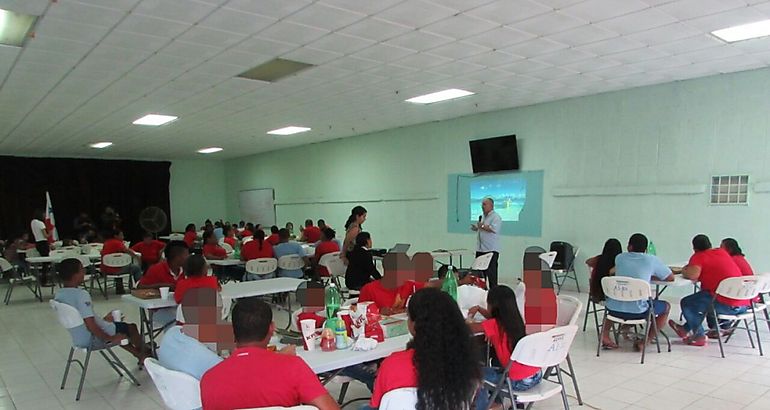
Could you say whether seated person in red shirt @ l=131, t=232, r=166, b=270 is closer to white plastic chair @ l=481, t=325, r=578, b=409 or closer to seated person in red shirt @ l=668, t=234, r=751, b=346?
white plastic chair @ l=481, t=325, r=578, b=409

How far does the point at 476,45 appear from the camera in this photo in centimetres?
485

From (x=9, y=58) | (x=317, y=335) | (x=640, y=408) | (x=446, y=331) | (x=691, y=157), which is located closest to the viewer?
(x=446, y=331)

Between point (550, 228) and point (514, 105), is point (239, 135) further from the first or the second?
point (550, 228)

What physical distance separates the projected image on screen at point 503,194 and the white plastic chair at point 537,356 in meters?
5.78

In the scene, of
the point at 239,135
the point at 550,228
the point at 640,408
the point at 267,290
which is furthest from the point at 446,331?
the point at 239,135

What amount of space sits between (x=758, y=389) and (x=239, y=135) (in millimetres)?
9675

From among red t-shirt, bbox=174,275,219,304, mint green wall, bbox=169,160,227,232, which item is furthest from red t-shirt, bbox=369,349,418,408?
mint green wall, bbox=169,160,227,232

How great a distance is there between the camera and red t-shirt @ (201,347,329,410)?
1.77m

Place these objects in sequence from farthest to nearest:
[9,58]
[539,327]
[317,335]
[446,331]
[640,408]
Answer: [9,58]
[640,408]
[539,327]
[317,335]
[446,331]

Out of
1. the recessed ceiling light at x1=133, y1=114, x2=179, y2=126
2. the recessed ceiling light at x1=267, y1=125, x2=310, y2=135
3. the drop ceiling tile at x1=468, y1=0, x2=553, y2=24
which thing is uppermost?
the drop ceiling tile at x1=468, y1=0, x2=553, y2=24

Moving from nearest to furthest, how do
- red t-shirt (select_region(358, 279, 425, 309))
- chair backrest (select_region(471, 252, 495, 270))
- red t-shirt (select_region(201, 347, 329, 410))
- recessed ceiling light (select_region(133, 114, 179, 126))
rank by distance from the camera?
red t-shirt (select_region(201, 347, 329, 410)) → red t-shirt (select_region(358, 279, 425, 309)) → chair backrest (select_region(471, 252, 495, 270)) → recessed ceiling light (select_region(133, 114, 179, 126))

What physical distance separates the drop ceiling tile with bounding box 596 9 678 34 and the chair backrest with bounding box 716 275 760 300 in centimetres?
233

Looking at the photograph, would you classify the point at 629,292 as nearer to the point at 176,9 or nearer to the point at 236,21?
the point at 236,21

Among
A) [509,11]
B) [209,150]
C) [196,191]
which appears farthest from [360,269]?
[196,191]
